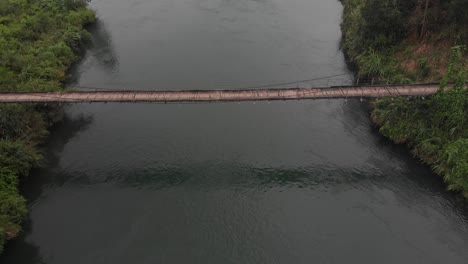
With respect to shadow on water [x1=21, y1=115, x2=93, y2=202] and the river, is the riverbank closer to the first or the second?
the river

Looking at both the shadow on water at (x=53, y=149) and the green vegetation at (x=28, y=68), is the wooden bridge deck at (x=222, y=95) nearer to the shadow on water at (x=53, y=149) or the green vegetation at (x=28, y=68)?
the green vegetation at (x=28, y=68)

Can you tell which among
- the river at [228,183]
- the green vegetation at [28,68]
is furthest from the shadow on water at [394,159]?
the green vegetation at [28,68]

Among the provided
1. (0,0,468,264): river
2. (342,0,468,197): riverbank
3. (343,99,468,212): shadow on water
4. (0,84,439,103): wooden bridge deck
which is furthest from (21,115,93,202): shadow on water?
(342,0,468,197): riverbank

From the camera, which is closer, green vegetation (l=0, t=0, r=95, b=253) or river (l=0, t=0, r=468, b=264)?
river (l=0, t=0, r=468, b=264)

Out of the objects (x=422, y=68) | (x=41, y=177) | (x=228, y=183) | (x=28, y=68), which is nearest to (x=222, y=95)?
(x=228, y=183)

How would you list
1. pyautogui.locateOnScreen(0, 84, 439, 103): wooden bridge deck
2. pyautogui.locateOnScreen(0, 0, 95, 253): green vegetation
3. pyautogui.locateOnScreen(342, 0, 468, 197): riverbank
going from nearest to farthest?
1. pyautogui.locateOnScreen(0, 0, 95, 253): green vegetation
2. pyautogui.locateOnScreen(342, 0, 468, 197): riverbank
3. pyautogui.locateOnScreen(0, 84, 439, 103): wooden bridge deck

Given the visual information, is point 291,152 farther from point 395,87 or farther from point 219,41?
point 219,41

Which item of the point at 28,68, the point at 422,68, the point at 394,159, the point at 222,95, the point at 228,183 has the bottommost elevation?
the point at 394,159

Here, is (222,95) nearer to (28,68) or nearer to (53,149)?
(53,149)
